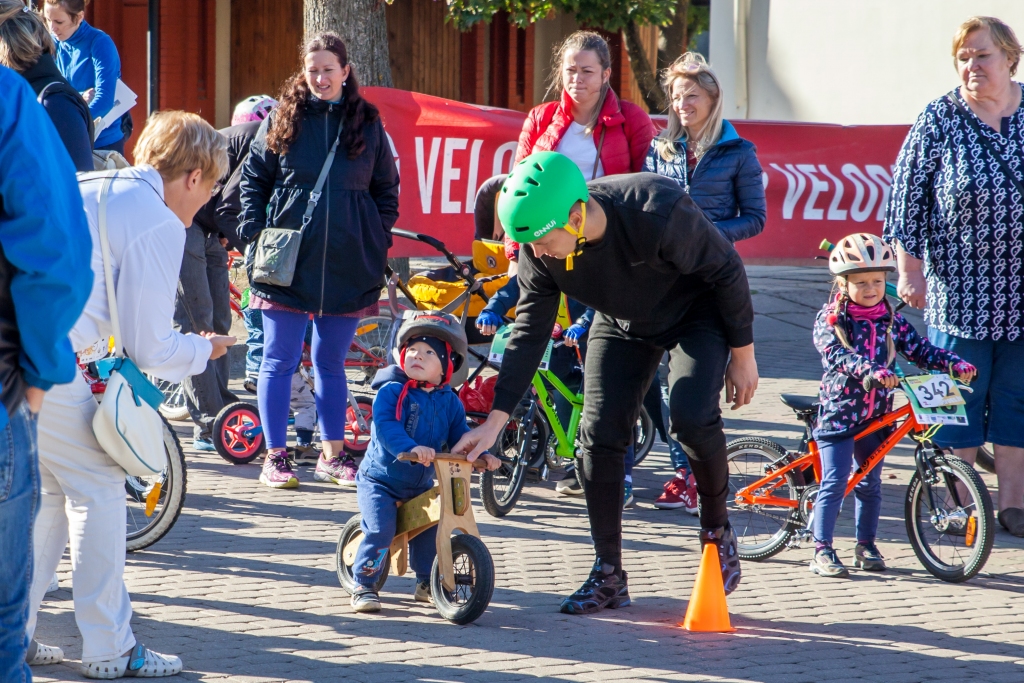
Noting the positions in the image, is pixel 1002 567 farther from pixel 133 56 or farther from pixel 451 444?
pixel 133 56

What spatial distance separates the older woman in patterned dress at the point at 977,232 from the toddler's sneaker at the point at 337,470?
10.3 ft

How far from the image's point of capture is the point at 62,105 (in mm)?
5352

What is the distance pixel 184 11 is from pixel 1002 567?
47.8ft

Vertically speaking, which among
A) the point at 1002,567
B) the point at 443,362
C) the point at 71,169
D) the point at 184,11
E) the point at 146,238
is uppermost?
the point at 184,11

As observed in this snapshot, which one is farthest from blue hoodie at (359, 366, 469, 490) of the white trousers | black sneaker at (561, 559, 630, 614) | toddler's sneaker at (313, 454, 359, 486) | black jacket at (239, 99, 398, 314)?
toddler's sneaker at (313, 454, 359, 486)

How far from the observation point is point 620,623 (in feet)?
16.0

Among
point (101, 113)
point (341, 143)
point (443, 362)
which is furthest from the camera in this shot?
point (101, 113)

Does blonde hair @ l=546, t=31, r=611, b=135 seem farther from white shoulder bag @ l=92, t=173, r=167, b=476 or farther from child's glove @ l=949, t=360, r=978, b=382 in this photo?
white shoulder bag @ l=92, t=173, r=167, b=476

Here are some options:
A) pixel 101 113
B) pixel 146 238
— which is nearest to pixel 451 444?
pixel 146 238

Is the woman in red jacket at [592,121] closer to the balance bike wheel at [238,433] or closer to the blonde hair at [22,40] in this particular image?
the balance bike wheel at [238,433]

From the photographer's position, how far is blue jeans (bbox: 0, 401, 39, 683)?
2.73 metres

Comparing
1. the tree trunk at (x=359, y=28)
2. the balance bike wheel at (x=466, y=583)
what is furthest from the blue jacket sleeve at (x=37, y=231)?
the tree trunk at (x=359, y=28)

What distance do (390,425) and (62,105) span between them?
204cm

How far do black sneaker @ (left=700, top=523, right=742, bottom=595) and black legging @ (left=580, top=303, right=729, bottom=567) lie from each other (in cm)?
4
